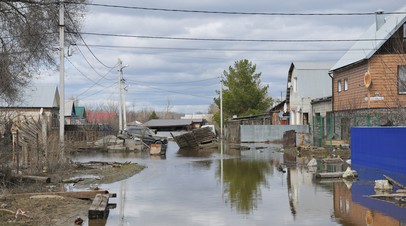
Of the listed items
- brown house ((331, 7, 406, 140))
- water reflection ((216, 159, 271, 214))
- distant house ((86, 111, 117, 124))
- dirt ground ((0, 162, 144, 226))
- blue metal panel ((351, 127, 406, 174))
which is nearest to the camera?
dirt ground ((0, 162, 144, 226))

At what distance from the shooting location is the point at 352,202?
14.3m

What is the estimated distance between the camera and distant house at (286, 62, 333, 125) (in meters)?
53.3

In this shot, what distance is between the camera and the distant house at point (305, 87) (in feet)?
175

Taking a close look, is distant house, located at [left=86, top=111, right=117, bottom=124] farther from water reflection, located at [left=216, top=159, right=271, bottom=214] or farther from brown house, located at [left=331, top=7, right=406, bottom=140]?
water reflection, located at [left=216, top=159, right=271, bottom=214]

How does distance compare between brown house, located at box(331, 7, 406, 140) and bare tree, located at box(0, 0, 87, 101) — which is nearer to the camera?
bare tree, located at box(0, 0, 87, 101)

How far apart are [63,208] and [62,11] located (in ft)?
38.8

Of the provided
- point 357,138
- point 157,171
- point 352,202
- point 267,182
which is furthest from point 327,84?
point 352,202

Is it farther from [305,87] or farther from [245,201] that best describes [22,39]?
[305,87]

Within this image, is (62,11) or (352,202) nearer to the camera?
(352,202)

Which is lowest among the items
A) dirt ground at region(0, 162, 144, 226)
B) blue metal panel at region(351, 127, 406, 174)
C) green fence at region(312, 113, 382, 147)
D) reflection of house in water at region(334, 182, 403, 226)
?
reflection of house in water at region(334, 182, 403, 226)

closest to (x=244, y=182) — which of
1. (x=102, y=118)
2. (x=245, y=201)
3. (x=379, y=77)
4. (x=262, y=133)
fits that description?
(x=245, y=201)

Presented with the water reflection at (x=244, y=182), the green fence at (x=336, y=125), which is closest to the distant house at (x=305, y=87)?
the green fence at (x=336, y=125)

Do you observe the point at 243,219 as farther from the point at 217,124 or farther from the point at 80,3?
the point at 217,124

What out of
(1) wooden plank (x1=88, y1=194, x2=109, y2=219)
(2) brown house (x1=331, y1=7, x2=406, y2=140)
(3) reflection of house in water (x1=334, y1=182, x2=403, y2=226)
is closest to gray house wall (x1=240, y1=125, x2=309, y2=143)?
(2) brown house (x1=331, y1=7, x2=406, y2=140)
